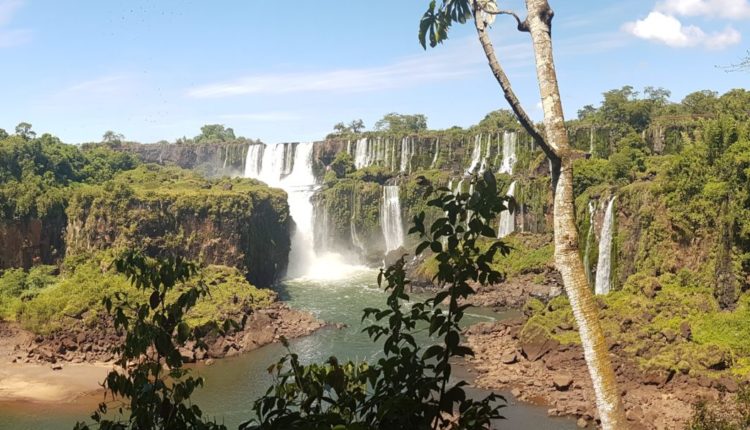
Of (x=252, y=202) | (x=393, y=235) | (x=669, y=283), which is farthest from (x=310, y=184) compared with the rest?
(x=669, y=283)

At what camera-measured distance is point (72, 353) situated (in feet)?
91.9

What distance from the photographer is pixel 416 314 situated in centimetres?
374

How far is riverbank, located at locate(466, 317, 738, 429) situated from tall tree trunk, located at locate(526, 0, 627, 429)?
15.6 m

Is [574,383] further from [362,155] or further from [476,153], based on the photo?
[362,155]

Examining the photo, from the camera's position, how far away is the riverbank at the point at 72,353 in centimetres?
2419

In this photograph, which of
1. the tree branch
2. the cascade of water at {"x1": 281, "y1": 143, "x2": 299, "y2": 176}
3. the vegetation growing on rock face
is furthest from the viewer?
the cascade of water at {"x1": 281, "y1": 143, "x2": 299, "y2": 176}

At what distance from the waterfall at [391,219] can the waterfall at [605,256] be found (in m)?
22.5

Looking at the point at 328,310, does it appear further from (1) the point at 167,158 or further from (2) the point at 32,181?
(1) the point at 167,158

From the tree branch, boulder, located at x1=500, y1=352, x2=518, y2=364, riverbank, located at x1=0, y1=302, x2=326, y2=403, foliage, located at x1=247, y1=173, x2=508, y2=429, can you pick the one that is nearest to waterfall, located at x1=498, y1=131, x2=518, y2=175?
riverbank, located at x1=0, y1=302, x2=326, y2=403

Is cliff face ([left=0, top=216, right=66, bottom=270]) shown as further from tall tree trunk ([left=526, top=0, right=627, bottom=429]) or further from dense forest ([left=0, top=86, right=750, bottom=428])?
tall tree trunk ([left=526, top=0, right=627, bottom=429])

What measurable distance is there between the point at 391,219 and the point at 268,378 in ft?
94.8

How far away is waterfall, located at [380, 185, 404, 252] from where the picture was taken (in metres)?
52.6

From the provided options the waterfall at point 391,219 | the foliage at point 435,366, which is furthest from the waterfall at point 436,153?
the foliage at point 435,366

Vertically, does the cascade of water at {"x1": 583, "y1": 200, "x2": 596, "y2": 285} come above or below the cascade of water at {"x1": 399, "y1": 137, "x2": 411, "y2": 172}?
below
